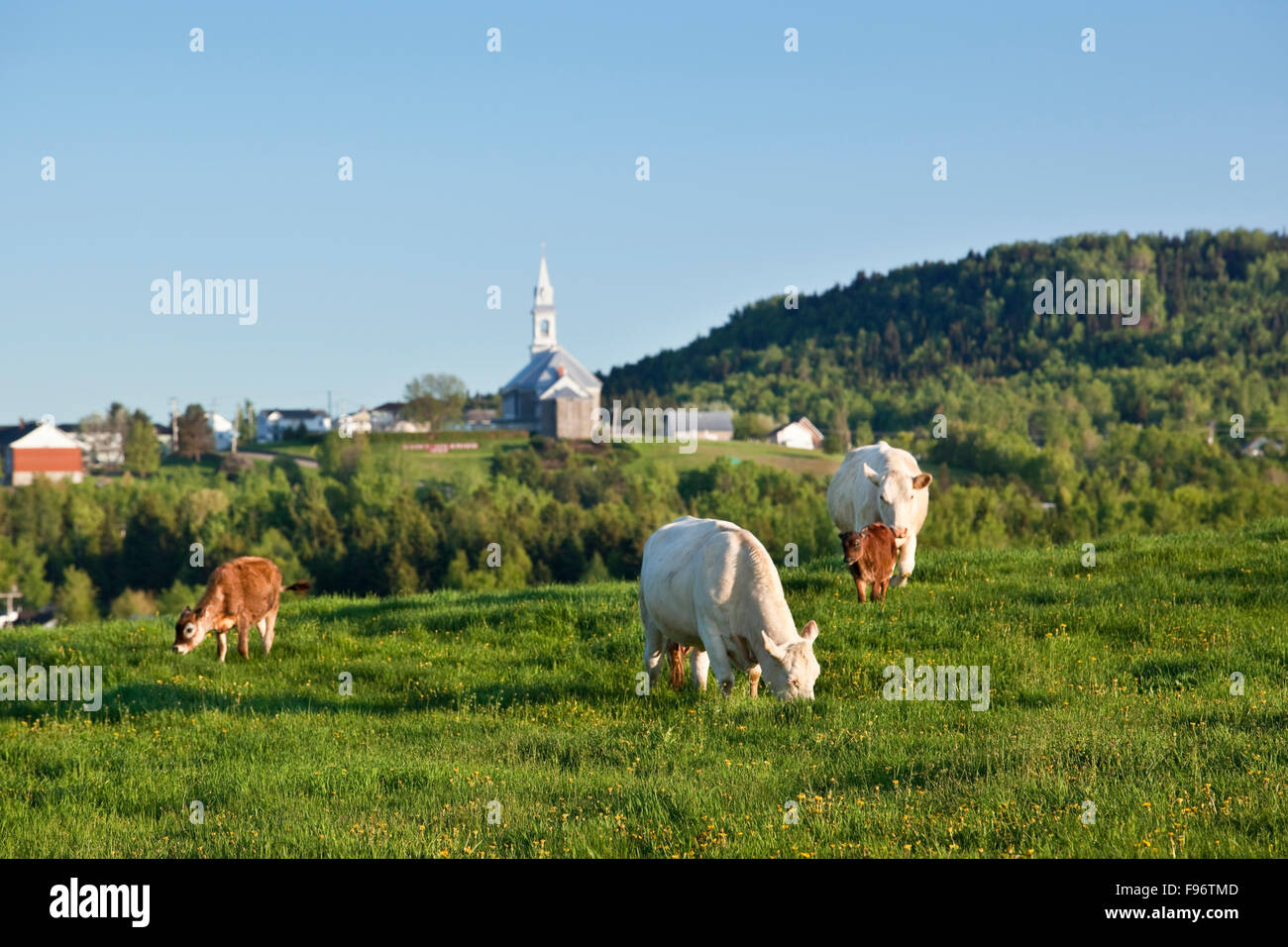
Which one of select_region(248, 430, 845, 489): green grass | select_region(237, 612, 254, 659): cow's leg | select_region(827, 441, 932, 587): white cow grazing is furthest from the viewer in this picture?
select_region(248, 430, 845, 489): green grass

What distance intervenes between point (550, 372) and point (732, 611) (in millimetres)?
173200

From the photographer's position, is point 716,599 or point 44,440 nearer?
point 716,599

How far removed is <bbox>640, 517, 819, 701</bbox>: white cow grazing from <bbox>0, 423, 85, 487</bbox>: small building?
170m

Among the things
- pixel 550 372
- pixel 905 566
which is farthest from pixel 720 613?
pixel 550 372

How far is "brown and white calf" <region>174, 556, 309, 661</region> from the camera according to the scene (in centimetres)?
1766

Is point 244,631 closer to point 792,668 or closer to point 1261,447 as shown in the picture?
point 792,668

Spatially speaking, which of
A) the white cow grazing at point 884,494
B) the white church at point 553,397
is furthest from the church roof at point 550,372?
the white cow grazing at point 884,494

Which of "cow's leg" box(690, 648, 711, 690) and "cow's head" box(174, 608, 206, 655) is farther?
"cow's head" box(174, 608, 206, 655)

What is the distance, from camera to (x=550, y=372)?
185 meters

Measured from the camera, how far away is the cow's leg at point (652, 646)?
15031 millimetres

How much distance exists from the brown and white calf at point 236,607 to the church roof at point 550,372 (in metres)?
159

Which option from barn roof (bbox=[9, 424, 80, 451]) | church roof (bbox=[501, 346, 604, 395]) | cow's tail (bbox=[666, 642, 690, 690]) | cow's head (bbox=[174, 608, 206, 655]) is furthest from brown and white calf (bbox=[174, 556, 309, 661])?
barn roof (bbox=[9, 424, 80, 451])

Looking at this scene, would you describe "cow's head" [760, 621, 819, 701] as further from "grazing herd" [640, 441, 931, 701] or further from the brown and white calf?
the brown and white calf

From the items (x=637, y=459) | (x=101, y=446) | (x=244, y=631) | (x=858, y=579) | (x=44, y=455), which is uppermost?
(x=101, y=446)
